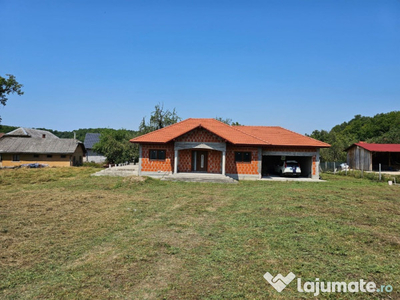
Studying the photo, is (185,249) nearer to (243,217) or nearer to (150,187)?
(243,217)

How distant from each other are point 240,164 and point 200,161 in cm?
329

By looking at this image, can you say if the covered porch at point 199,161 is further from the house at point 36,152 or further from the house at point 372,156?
the house at point 36,152

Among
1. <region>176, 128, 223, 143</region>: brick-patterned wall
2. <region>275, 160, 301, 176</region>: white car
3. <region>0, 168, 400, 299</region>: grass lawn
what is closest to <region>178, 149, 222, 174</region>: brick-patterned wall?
<region>176, 128, 223, 143</region>: brick-patterned wall

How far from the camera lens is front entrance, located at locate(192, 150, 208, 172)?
22.2 m

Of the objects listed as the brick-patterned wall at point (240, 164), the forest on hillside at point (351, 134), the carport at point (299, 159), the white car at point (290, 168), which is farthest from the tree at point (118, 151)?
the white car at point (290, 168)

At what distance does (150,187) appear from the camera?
1611 cm

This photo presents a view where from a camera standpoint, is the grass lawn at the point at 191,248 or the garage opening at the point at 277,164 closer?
the grass lawn at the point at 191,248

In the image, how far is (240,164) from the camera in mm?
21859

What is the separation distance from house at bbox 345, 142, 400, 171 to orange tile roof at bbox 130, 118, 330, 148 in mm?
12161

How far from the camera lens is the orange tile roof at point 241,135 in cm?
2164

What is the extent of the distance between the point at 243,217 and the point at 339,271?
13.3 feet

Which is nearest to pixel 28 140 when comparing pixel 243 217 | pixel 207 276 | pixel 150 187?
pixel 150 187

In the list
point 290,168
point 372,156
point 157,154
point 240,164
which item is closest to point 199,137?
point 157,154

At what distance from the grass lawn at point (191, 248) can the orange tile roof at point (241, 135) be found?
11006 millimetres
